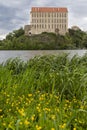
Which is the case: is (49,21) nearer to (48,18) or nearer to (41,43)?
(48,18)

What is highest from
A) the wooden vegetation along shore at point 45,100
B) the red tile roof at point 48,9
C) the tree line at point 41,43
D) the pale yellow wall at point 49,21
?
the red tile roof at point 48,9

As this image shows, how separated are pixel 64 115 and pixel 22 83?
6.14 ft

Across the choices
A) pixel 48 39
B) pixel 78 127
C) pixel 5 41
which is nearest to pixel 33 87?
pixel 78 127

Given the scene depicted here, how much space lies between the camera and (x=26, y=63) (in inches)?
314

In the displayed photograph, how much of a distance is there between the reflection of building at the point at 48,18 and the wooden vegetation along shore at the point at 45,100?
4194 inches

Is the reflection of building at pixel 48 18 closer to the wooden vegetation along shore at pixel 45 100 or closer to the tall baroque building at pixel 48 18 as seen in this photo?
the tall baroque building at pixel 48 18

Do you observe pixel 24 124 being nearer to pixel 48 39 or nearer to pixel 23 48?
pixel 23 48

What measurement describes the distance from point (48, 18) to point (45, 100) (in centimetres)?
12610

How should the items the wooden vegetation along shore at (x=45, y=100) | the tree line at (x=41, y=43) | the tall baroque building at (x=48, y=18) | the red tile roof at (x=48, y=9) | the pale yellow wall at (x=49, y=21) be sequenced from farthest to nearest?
the red tile roof at (x=48, y=9)
the tall baroque building at (x=48, y=18)
the pale yellow wall at (x=49, y=21)
the tree line at (x=41, y=43)
the wooden vegetation along shore at (x=45, y=100)

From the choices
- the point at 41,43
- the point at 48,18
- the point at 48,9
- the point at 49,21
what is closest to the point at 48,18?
the point at 48,18

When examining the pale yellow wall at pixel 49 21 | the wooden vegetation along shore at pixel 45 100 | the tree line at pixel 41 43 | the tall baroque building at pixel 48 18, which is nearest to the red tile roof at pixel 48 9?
the tall baroque building at pixel 48 18

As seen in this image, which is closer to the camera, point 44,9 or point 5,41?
point 5,41

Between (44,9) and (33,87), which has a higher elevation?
(44,9)

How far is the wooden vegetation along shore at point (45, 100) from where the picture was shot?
3216 mm
